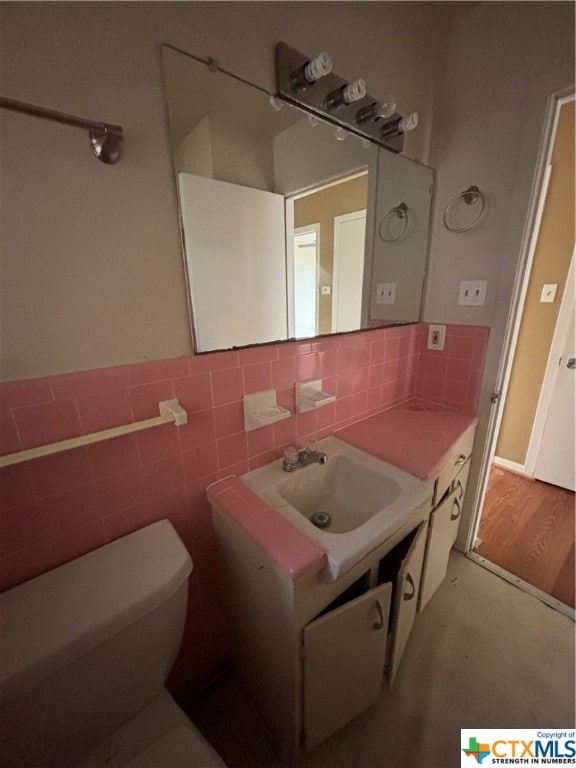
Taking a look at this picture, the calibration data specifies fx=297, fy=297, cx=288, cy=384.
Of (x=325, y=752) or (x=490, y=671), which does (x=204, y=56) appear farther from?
(x=490, y=671)

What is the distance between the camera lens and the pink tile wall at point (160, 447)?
668 mm

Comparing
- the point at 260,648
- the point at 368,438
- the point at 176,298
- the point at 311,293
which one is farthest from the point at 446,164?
the point at 260,648

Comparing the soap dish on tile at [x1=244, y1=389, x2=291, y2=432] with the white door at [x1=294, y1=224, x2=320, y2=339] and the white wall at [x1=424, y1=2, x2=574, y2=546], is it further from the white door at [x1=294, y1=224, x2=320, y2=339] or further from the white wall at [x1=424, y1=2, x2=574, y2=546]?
the white wall at [x1=424, y1=2, x2=574, y2=546]

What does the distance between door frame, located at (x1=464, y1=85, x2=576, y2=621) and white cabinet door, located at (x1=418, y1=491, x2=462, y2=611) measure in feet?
1.11

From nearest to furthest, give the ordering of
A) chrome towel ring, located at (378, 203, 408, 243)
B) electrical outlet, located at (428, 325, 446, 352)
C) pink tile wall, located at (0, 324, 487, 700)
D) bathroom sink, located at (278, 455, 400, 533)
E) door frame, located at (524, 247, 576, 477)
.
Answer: pink tile wall, located at (0, 324, 487, 700), bathroom sink, located at (278, 455, 400, 533), chrome towel ring, located at (378, 203, 408, 243), electrical outlet, located at (428, 325, 446, 352), door frame, located at (524, 247, 576, 477)

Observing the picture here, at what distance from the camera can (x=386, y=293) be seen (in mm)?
1457

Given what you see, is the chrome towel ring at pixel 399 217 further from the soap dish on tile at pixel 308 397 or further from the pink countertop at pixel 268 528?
the pink countertop at pixel 268 528

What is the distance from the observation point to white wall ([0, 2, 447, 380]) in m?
0.56

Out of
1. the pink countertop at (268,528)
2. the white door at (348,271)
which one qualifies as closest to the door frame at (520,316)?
the white door at (348,271)

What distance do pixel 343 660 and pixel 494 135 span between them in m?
1.93

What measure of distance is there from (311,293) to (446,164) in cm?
91

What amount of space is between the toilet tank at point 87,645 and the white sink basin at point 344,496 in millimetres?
323

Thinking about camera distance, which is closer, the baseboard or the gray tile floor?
the gray tile floor

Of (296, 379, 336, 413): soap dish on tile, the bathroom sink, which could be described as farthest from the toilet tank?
(296, 379, 336, 413): soap dish on tile
